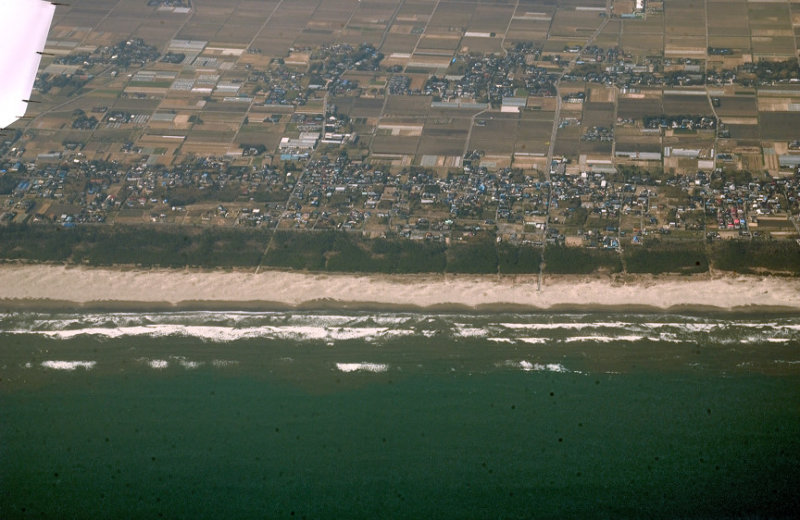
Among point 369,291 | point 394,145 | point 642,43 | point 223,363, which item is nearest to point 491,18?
point 642,43

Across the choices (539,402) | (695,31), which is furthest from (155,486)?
(695,31)

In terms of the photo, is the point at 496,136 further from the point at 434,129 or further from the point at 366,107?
the point at 366,107

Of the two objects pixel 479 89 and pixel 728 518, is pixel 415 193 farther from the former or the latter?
pixel 728 518

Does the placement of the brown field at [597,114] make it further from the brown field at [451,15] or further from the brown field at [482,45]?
the brown field at [451,15]

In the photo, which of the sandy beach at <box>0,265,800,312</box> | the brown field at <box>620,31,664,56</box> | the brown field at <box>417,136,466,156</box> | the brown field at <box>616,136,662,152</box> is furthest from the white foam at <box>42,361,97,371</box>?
the brown field at <box>620,31,664,56</box>

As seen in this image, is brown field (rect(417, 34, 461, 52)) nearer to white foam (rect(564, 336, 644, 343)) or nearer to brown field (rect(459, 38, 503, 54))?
brown field (rect(459, 38, 503, 54))
